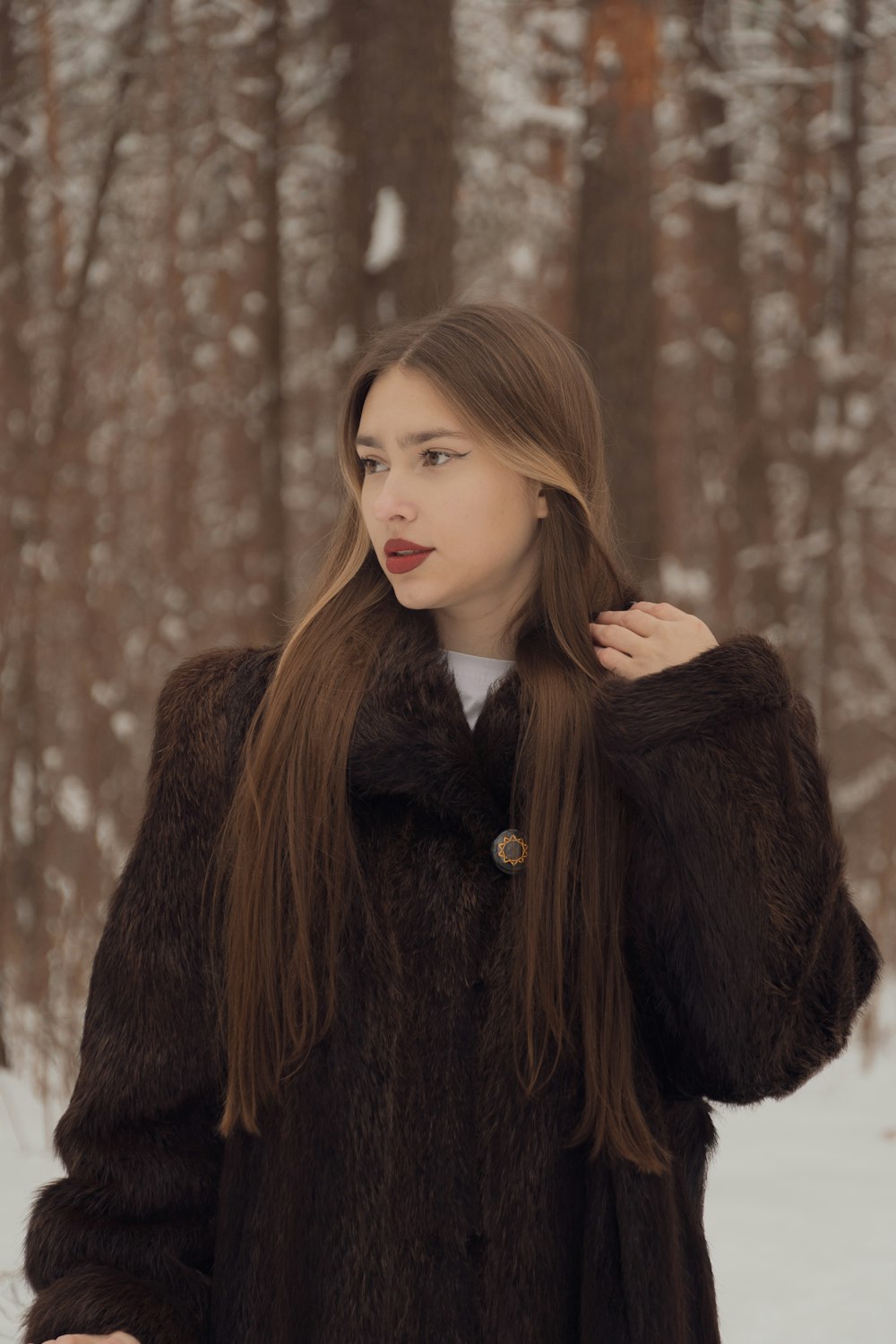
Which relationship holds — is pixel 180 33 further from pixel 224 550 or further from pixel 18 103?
pixel 224 550

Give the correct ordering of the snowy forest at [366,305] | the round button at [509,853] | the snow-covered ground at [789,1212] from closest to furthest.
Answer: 1. the round button at [509,853]
2. the snow-covered ground at [789,1212]
3. the snowy forest at [366,305]

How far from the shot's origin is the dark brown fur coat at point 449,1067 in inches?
76.4

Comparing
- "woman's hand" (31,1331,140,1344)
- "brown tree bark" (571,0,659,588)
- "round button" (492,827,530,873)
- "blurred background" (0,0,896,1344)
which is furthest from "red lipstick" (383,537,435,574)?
"brown tree bark" (571,0,659,588)

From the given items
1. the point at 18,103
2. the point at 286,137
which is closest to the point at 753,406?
the point at 286,137

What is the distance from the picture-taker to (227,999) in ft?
6.56

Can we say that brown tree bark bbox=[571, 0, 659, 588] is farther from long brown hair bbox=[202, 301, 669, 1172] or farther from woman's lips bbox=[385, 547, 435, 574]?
A: woman's lips bbox=[385, 547, 435, 574]

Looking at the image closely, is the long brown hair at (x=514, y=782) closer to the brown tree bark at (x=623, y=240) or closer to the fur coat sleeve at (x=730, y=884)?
the fur coat sleeve at (x=730, y=884)

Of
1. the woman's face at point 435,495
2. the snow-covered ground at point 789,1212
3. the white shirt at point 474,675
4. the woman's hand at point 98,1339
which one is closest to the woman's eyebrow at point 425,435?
the woman's face at point 435,495

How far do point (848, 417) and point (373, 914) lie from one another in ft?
27.6

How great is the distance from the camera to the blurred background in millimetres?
5406

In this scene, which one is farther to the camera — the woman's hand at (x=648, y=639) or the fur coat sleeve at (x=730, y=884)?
the woman's hand at (x=648, y=639)

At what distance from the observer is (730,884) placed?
195 cm

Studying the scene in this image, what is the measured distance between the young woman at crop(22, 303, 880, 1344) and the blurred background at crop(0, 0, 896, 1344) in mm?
1443

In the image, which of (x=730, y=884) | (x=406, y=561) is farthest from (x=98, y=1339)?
(x=406, y=561)
